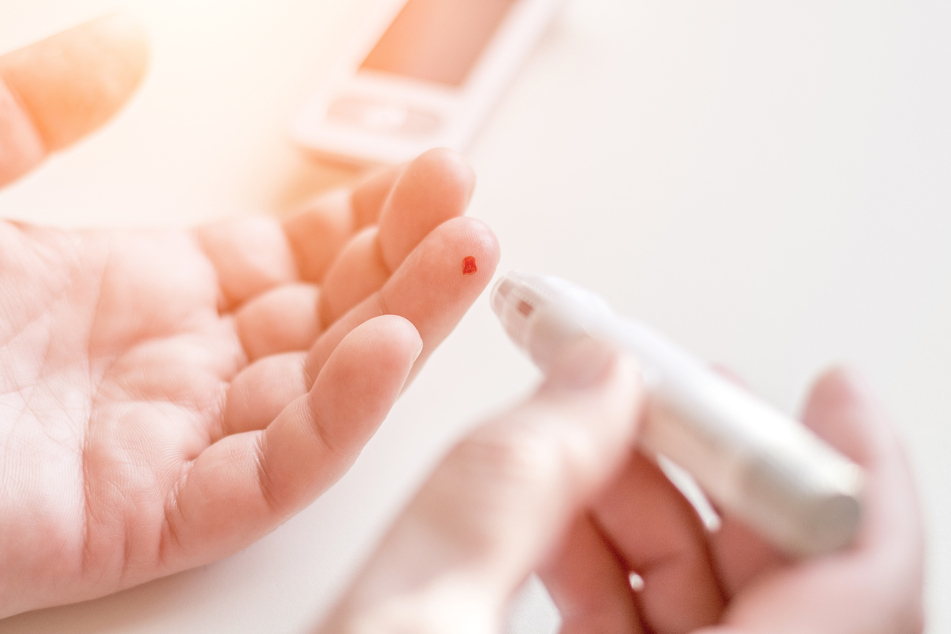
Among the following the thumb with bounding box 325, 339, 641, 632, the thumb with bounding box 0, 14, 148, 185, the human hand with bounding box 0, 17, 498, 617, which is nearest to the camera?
the thumb with bounding box 325, 339, 641, 632

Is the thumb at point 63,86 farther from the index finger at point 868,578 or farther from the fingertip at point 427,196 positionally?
the index finger at point 868,578

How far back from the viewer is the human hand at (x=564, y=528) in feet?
0.81

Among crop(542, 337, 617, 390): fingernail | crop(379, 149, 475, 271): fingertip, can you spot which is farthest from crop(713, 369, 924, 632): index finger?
crop(379, 149, 475, 271): fingertip

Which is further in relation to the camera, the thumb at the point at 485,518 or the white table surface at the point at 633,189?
the white table surface at the point at 633,189

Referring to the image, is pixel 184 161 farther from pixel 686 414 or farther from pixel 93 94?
pixel 686 414

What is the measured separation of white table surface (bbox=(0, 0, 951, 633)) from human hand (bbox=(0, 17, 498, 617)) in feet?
0.15

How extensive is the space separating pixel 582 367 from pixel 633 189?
14.6 inches

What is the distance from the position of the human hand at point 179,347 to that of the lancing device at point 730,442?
0.08 metres

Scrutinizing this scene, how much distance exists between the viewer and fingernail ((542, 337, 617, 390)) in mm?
282

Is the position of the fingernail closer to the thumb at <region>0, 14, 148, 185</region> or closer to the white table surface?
the white table surface

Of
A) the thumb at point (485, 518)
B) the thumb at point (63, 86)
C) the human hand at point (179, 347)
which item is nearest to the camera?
the thumb at point (485, 518)

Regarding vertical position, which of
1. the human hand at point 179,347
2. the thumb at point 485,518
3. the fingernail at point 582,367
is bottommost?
the human hand at point 179,347

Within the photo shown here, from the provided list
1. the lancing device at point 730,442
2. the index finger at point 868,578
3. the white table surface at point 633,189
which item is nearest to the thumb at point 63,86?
the white table surface at point 633,189

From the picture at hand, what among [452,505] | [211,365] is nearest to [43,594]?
[211,365]
